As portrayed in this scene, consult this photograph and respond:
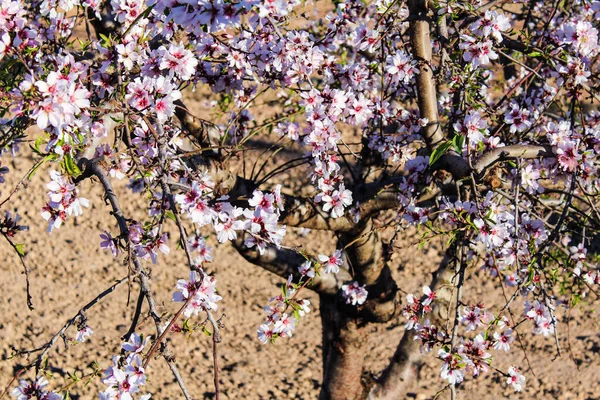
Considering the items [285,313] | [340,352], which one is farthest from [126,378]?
[340,352]

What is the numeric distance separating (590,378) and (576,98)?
360cm

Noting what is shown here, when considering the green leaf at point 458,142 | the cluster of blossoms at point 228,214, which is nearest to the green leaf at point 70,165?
the cluster of blossoms at point 228,214

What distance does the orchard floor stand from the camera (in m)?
5.45

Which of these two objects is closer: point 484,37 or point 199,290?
point 199,290

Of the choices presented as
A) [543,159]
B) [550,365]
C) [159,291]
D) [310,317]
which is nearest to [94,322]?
[159,291]

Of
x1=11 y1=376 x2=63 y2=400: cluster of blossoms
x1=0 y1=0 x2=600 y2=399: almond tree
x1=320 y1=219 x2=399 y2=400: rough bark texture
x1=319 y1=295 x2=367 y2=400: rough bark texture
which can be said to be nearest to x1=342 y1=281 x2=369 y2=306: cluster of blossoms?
x1=0 y1=0 x2=600 y2=399: almond tree

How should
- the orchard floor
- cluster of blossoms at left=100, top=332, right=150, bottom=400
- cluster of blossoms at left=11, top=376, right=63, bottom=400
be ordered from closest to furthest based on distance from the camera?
cluster of blossoms at left=100, top=332, right=150, bottom=400 → cluster of blossoms at left=11, top=376, right=63, bottom=400 → the orchard floor

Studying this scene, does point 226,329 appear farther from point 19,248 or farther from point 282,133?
point 19,248

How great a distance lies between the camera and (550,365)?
18.6 ft

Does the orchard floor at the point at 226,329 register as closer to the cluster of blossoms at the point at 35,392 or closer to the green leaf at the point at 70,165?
the cluster of blossoms at the point at 35,392

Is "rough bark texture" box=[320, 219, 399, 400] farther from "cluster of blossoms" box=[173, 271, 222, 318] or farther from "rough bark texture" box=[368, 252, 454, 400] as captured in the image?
"cluster of blossoms" box=[173, 271, 222, 318]

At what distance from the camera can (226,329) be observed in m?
6.19

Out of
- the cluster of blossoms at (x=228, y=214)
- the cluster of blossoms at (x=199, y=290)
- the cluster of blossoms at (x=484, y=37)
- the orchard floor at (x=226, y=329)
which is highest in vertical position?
the orchard floor at (x=226, y=329)

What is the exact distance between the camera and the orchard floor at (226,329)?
A: 5.45m
